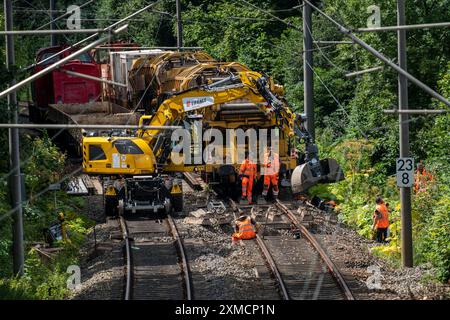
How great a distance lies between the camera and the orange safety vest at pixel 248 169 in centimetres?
2930

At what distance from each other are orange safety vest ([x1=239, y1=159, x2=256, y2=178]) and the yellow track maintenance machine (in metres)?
0.59

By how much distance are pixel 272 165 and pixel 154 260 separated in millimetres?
7245

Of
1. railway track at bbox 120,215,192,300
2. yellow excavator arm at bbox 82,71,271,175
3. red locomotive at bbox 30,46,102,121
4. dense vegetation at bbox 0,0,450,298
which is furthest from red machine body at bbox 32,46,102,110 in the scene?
railway track at bbox 120,215,192,300

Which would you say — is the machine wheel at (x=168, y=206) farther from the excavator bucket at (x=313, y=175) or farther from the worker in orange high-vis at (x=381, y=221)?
the worker in orange high-vis at (x=381, y=221)

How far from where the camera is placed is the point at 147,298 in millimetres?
19859

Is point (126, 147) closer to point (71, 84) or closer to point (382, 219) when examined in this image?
point (382, 219)

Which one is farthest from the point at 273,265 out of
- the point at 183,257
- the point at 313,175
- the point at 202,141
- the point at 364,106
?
the point at 364,106

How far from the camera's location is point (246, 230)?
25.0 m

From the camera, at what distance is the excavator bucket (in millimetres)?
27812

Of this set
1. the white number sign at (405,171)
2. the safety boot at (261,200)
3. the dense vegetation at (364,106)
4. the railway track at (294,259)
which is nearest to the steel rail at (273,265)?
the railway track at (294,259)

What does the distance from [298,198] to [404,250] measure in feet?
24.9

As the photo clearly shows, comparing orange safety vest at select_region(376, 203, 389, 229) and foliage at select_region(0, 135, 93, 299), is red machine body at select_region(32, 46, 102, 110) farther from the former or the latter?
orange safety vest at select_region(376, 203, 389, 229)
